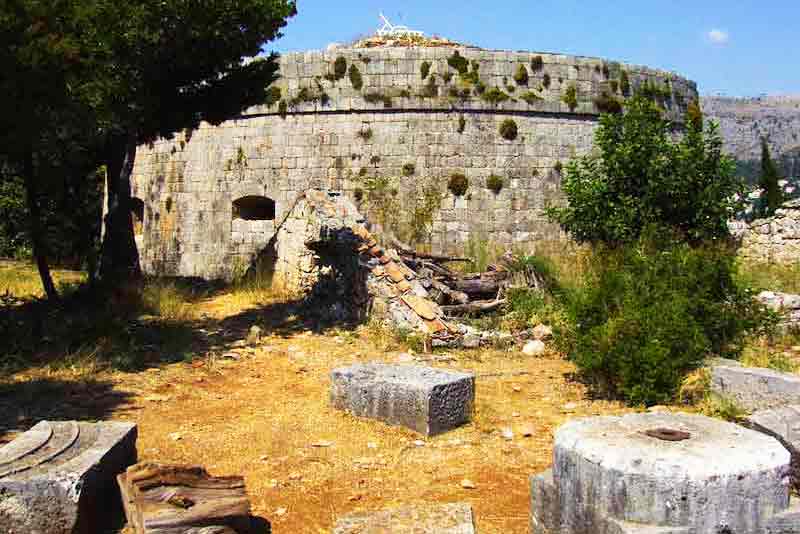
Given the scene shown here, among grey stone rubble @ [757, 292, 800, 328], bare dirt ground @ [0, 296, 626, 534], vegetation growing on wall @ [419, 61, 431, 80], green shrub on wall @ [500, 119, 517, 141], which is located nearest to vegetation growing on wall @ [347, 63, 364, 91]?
vegetation growing on wall @ [419, 61, 431, 80]

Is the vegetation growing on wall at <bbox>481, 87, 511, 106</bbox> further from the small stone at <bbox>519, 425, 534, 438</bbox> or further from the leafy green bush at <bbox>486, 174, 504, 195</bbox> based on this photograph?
the small stone at <bbox>519, 425, 534, 438</bbox>

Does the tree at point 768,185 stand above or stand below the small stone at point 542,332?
above

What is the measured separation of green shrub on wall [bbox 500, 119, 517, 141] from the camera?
13.8 metres

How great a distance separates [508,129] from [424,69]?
6.54 feet

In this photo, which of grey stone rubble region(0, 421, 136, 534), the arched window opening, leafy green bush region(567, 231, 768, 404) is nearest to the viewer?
grey stone rubble region(0, 421, 136, 534)

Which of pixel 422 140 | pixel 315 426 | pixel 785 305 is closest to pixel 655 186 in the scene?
pixel 785 305

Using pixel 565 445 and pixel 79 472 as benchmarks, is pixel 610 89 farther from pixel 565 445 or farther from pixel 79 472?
pixel 79 472

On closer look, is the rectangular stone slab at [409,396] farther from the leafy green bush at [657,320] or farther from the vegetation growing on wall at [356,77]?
the vegetation growing on wall at [356,77]

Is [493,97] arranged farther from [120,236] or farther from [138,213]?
[138,213]

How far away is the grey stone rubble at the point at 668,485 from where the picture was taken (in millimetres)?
3180

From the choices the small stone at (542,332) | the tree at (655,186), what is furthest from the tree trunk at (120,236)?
the tree at (655,186)

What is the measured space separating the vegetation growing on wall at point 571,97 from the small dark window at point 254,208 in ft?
20.3

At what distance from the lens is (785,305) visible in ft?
27.7

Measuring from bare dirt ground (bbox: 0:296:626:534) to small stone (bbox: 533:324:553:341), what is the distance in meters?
0.48
